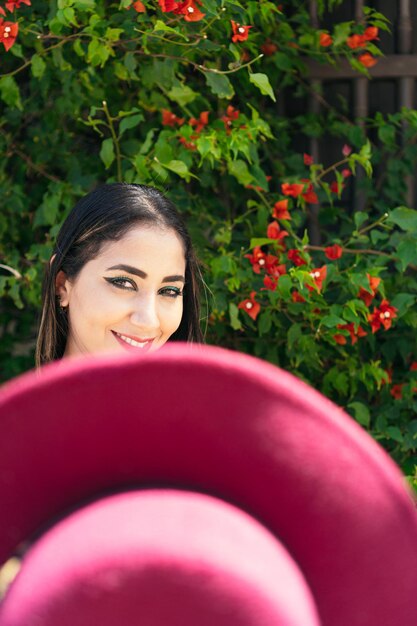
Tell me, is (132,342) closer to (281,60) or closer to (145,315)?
(145,315)

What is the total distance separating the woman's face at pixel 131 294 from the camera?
5.90ft

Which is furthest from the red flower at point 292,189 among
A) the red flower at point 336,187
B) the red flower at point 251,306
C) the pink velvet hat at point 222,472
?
the pink velvet hat at point 222,472

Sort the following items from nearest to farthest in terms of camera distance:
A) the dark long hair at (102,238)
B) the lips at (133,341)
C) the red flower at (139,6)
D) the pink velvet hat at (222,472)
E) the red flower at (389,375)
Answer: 1. the pink velvet hat at (222,472)
2. the lips at (133,341)
3. the dark long hair at (102,238)
4. the red flower at (139,6)
5. the red flower at (389,375)

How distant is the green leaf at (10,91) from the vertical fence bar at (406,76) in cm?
119

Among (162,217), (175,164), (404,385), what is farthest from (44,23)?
(404,385)

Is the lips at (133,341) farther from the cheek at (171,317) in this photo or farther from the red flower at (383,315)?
the red flower at (383,315)

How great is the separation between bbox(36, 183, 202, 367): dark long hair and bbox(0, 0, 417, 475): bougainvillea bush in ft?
2.50

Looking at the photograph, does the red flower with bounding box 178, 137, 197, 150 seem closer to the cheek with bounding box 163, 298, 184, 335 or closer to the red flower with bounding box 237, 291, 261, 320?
the red flower with bounding box 237, 291, 261, 320

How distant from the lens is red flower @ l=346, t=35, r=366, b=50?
3.20 meters

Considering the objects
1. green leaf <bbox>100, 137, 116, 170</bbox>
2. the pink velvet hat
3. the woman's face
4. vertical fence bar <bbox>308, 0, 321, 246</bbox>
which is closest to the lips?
the woman's face

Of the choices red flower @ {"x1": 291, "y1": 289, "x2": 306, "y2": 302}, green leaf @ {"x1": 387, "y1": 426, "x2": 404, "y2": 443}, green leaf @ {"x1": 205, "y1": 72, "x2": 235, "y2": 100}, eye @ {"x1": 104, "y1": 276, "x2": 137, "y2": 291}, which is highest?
green leaf @ {"x1": 205, "y1": 72, "x2": 235, "y2": 100}

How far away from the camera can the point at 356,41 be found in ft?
10.5

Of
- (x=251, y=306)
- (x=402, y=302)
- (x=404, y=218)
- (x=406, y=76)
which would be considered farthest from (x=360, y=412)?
(x=406, y=76)

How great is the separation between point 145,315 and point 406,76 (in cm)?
188
